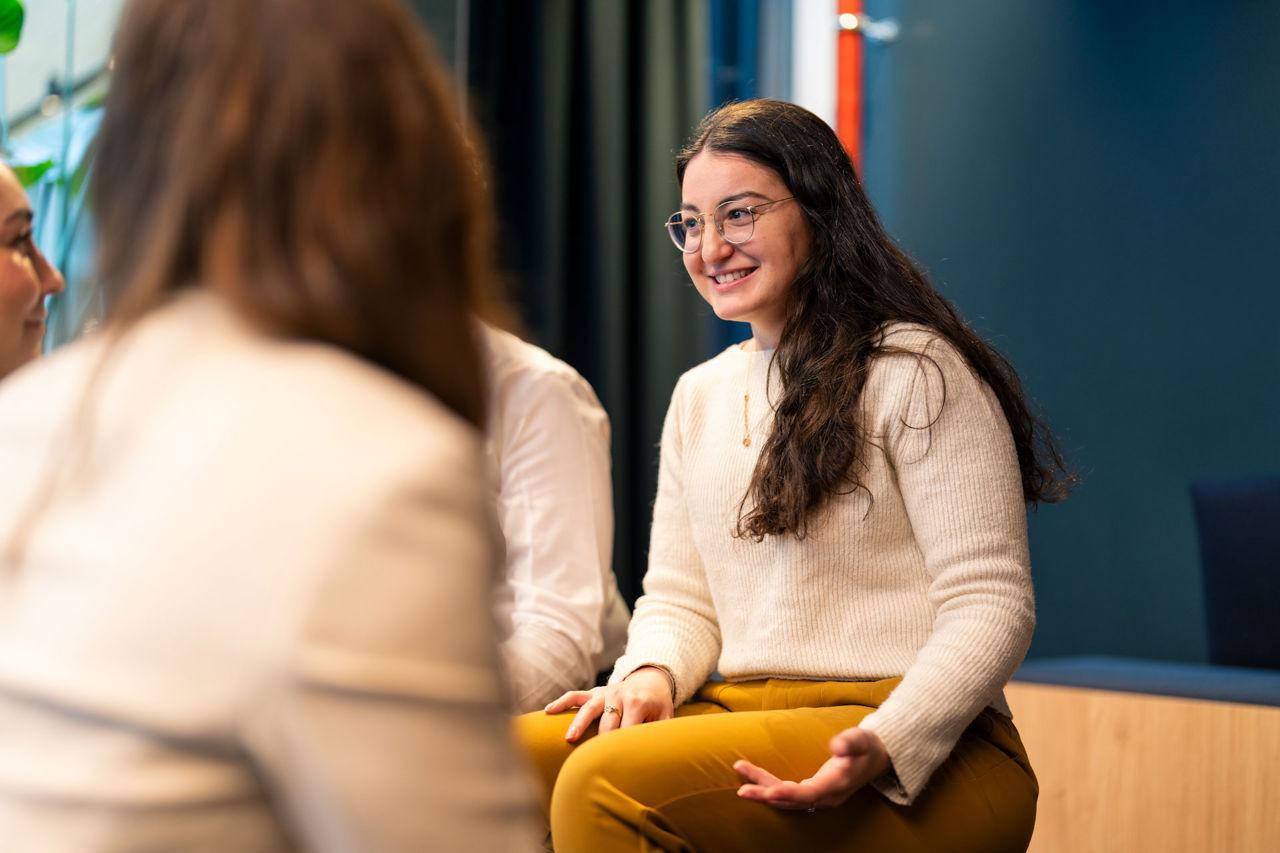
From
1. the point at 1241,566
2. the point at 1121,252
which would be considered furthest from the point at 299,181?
the point at 1121,252

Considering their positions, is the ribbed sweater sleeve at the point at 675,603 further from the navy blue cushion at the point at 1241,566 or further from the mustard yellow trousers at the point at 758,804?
the navy blue cushion at the point at 1241,566

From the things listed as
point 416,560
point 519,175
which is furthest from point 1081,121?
point 416,560

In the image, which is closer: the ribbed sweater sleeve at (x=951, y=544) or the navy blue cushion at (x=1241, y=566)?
the ribbed sweater sleeve at (x=951, y=544)

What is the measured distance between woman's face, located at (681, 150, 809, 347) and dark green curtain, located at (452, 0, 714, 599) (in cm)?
172

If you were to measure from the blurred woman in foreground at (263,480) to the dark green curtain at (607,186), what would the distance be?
2818 mm

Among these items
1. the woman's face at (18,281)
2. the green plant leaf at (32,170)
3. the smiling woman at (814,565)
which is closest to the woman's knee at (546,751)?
the smiling woman at (814,565)

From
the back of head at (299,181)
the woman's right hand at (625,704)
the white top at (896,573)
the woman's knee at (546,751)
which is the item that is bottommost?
the woman's knee at (546,751)

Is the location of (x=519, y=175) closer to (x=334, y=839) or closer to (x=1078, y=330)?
(x=1078, y=330)

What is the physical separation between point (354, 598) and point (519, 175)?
3.18 meters

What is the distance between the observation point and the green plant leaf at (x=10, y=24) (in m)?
2.56

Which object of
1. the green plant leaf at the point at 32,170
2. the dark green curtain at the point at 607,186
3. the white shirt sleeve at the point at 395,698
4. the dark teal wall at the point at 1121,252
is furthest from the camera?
the dark green curtain at the point at 607,186

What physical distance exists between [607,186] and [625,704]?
2253 mm

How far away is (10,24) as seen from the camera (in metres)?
2.57

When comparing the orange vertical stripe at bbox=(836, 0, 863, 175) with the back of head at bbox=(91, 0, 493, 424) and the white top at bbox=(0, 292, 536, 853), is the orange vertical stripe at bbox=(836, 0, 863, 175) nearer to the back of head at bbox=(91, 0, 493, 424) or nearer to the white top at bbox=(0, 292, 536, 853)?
the back of head at bbox=(91, 0, 493, 424)
